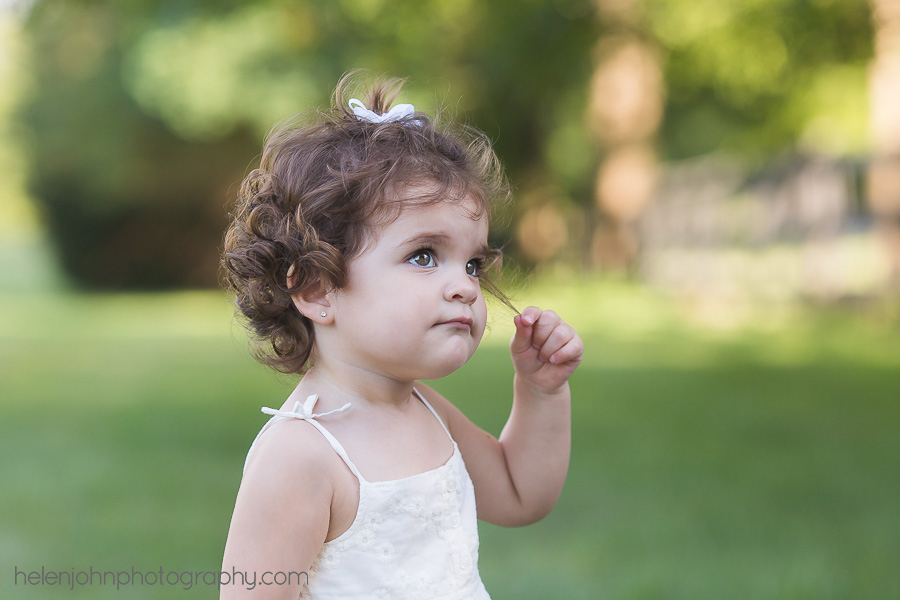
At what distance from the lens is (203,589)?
3334 mm

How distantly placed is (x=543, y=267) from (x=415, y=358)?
15874mm

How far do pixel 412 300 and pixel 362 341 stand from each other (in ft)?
0.36

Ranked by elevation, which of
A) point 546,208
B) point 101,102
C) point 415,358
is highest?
point 101,102

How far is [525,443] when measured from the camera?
6.25 feet

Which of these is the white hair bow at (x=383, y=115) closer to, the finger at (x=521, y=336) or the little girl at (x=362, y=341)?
the little girl at (x=362, y=341)

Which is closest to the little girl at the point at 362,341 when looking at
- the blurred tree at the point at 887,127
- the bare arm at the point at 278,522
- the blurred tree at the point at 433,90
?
the bare arm at the point at 278,522

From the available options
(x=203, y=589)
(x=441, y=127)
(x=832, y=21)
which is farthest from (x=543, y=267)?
(x=441, y=127)

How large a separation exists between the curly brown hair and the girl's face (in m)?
0.03

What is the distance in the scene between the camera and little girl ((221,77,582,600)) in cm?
147

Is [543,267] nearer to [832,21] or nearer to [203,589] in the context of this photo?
[832,21]

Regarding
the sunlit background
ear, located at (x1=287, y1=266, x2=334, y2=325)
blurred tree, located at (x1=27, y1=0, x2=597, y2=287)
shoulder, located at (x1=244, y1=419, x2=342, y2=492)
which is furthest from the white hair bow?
blurred tree, located at (x1=27, y1=0, x2=597, y2=287)

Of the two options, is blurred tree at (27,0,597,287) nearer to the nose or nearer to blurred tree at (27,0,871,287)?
blurred tree at (27,0,871,287)

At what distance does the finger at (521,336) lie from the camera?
1817 mm

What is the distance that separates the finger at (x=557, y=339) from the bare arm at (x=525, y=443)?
12mm
